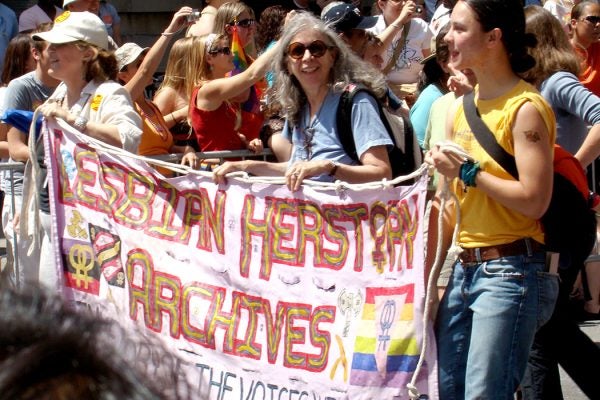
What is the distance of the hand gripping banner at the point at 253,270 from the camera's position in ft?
14.0

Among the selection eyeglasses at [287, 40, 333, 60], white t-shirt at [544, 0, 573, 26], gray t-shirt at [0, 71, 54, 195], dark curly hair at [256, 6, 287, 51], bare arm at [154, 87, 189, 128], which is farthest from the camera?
white t-shirt at [544, 0, 573, 26]

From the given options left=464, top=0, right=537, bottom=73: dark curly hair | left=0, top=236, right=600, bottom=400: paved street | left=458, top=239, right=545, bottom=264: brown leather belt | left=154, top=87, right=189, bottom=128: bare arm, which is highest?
left=464, top=0, right=537, bottom=73: dark curly hair

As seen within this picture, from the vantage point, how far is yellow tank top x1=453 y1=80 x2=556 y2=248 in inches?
149

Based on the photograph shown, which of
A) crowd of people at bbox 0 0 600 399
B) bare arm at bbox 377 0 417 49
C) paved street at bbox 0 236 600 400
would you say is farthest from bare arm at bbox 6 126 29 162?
paved street at bbox 0 236 600 400

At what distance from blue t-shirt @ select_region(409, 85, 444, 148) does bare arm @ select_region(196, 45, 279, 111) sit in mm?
866

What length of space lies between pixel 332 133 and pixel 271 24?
2.89 meters

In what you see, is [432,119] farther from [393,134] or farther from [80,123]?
[80,123]

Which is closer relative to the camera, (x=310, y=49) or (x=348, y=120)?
(x=348, y=120)

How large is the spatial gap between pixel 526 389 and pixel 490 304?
1221 millimetres

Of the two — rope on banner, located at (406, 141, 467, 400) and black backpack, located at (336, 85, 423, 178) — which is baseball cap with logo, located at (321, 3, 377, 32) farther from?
rope on banner, located at (406, 141, 467, 400)

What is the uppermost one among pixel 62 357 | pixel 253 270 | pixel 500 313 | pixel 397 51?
pixel 62 357

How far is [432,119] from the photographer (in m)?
5.06

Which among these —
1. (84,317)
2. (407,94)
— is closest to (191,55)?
(407,94)

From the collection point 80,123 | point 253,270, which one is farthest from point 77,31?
point 253,270
